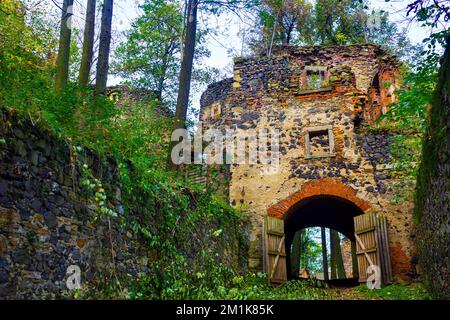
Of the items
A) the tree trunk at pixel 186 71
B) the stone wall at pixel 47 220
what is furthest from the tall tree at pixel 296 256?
the stone wall at pixel 47 220

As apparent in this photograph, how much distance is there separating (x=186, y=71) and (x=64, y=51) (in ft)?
9.95

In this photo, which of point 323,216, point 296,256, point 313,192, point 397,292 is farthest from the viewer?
point 296,256

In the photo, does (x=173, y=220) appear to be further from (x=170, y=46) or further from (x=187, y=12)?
(x=170, y=46)

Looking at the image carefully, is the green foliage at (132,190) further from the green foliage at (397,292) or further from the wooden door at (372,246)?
the wooden door at (372,246)

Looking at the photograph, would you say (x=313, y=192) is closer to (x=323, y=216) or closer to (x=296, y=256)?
(x=323, y=216)

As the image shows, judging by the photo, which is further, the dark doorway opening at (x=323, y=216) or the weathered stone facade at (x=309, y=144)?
the dark doorway opening at (x=323, y=216)

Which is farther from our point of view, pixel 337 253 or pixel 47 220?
pixel 337 253

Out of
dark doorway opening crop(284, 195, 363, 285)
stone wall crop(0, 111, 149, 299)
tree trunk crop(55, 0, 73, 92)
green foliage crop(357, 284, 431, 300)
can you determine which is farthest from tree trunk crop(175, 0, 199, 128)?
green foliage crop(357, 284, 431, 300)

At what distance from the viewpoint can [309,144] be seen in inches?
498

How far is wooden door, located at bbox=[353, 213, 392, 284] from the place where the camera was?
35.1 feet

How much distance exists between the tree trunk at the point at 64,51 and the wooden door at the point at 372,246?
7826 millimetres

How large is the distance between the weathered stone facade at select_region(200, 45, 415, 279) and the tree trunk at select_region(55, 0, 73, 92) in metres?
5.28

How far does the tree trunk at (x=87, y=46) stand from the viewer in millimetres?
9352

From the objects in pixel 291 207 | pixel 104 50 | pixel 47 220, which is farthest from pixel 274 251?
pixel 47 220
